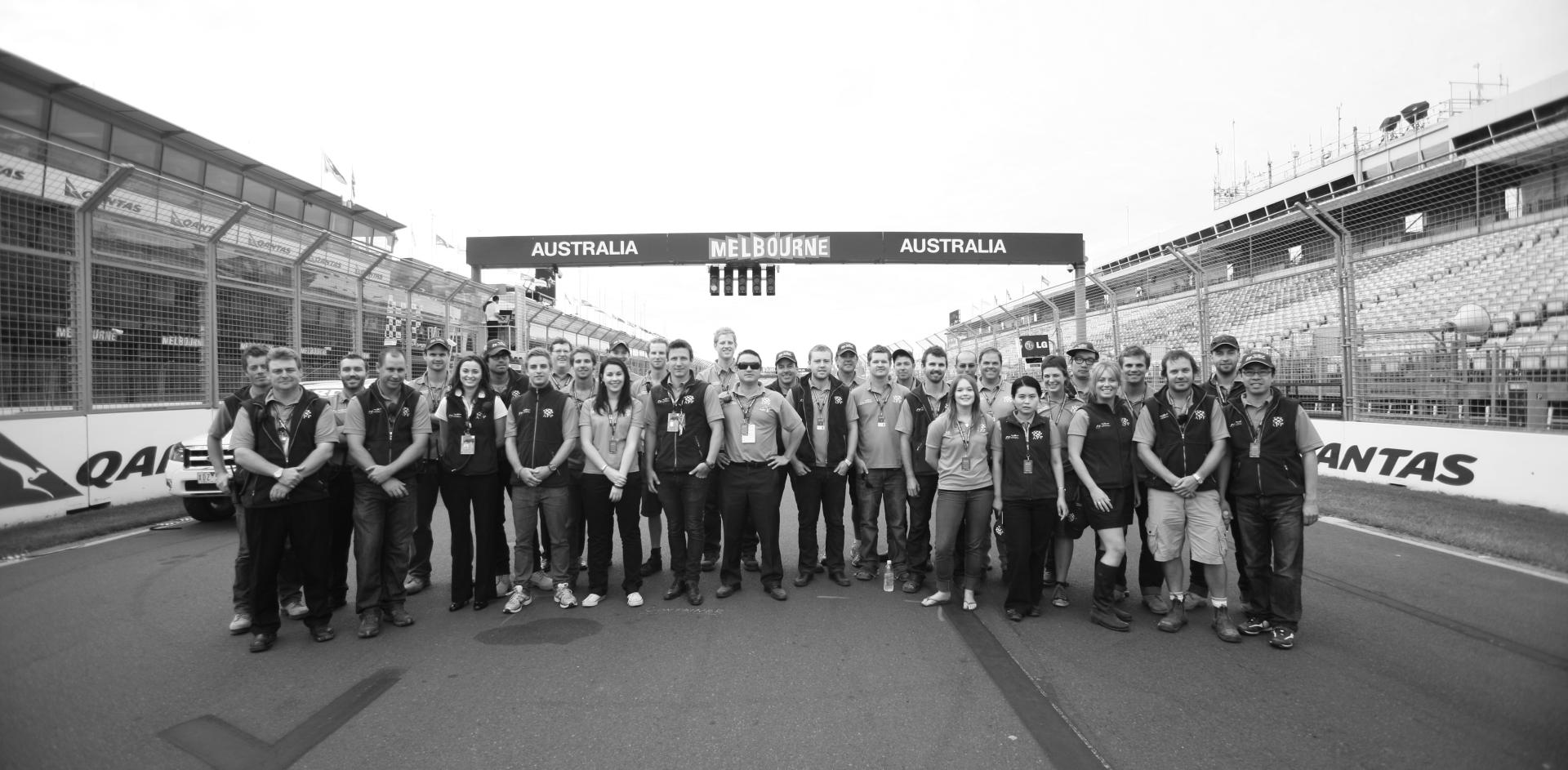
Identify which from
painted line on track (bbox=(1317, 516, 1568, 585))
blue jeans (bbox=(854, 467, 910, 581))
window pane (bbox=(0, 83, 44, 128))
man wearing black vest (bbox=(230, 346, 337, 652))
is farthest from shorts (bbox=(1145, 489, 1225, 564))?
window pane (bbox=(0, 83, 44, 128))

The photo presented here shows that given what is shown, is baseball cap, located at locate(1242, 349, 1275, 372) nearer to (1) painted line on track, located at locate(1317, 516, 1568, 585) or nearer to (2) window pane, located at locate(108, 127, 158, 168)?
(1) painted line on track, located at locate(1317, 516, 1568, 585)

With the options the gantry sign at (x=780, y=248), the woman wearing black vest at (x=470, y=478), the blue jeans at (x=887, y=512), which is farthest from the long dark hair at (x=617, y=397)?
the gantry sign at (x=780, y=248)

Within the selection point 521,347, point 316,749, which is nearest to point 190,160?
point 521,347

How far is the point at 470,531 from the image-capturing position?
4668 mm

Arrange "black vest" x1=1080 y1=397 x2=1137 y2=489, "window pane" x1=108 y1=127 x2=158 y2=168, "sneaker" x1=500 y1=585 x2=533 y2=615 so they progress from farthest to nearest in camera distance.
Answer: "window pane" x1=108 y1=127 x2=158 y2=168 < "sneaker" x1=500 y1=585 x2=533 y2=615 < "black vest" x1=1080 y1=397 x2=1137 y2=489

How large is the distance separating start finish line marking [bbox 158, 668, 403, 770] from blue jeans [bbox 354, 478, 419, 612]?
1112mm

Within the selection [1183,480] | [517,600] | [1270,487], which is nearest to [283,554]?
[517,600]

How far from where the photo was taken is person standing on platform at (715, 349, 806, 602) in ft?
16.2

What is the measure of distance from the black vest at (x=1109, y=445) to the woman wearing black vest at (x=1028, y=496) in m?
0.22

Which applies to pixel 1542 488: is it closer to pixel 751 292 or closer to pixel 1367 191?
pixel 1367 191

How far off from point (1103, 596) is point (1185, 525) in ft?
2.34

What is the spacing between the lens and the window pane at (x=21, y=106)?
69.5ft

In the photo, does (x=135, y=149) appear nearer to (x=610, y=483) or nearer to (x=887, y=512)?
(x=610, y=483)

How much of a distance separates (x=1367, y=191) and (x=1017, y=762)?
942 cm
